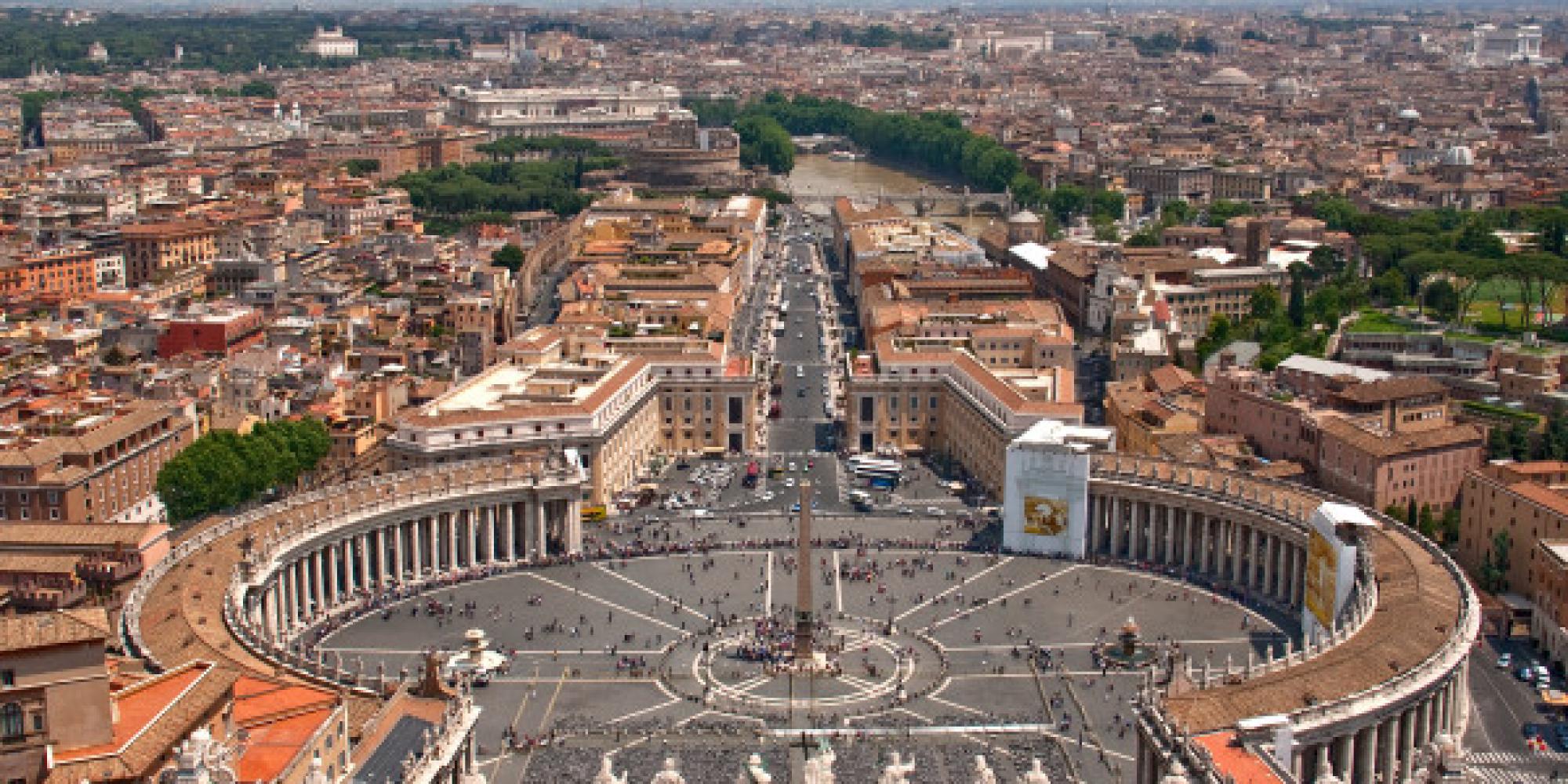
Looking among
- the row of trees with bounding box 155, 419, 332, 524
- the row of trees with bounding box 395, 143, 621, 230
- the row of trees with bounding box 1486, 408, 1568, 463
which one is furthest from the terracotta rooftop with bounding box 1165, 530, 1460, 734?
the row of trees with bounding box 395, 143, 621, 230

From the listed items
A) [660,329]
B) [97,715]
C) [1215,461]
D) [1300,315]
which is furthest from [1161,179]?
[97,715]

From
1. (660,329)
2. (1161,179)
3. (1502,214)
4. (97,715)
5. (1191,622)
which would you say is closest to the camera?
→ (97,715)

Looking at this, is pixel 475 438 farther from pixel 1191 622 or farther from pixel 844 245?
pixel 844 245

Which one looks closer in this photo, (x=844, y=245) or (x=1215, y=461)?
(x=1215, y=461)

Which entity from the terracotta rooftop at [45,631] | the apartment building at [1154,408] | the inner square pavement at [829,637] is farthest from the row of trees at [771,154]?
the terracotta rooftop at [45,631]

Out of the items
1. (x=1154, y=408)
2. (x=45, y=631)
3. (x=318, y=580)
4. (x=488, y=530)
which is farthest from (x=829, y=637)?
(x=45, y=631)

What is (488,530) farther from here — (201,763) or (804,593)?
(201,763)

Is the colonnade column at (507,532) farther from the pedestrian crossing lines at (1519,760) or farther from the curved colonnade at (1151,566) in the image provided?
the pedestrian crossing lines at (1519,760)
